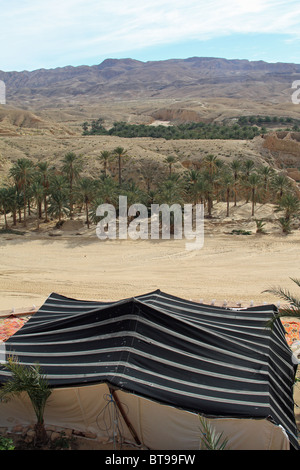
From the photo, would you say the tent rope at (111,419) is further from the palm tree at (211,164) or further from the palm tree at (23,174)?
the palm tree at (211,164)

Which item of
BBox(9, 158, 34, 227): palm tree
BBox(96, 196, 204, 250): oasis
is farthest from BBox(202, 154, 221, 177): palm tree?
BBox(9, 158, 34, 227): palm tree

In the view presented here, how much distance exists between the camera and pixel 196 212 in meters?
34.9

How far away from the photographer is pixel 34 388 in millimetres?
7465

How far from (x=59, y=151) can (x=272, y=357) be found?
48.7 m

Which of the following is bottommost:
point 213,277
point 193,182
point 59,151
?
point 213,277

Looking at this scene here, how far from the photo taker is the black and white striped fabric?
7418 millimetres

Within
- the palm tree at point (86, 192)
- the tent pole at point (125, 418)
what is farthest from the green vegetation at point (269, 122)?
the tent pole at point (125, 418)

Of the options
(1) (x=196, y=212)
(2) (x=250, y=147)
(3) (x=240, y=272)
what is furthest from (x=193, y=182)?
(2) (x=250, y=147)

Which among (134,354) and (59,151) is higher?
(59,151)

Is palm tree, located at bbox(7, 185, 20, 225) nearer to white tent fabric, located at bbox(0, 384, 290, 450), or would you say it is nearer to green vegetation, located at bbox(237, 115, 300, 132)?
white tent fabric, located at bbox(0, 384, 290, 450)

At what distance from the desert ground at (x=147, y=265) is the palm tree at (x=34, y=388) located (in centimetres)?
825

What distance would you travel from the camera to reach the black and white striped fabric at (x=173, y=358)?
7.42 m
